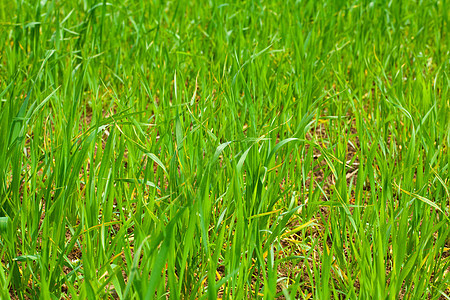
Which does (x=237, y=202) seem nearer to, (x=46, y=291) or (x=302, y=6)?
(x=46, y=291)

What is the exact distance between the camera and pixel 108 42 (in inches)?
93.8

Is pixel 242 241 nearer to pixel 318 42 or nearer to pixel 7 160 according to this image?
pixel 7 160

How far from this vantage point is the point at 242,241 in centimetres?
118

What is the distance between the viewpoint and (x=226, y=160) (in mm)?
1290

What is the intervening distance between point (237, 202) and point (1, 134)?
593mm

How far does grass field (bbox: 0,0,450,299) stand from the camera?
1188mm

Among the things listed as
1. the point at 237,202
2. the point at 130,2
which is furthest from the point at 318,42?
the point at 237,202

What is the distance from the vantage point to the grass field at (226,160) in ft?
3.90

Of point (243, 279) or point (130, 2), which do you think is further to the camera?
point (130, 2)

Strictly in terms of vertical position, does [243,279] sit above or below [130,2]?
below

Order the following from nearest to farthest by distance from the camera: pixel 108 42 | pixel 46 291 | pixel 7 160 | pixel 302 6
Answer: pixel 46 291 < pixel 7 160 < pixel 108 42 < pixel 302 6

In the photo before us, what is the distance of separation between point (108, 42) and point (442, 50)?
1.44 meters

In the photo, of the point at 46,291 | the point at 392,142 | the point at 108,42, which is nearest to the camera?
the point at 46,291

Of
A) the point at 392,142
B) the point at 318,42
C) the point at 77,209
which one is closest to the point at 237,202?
the point at 77,209
